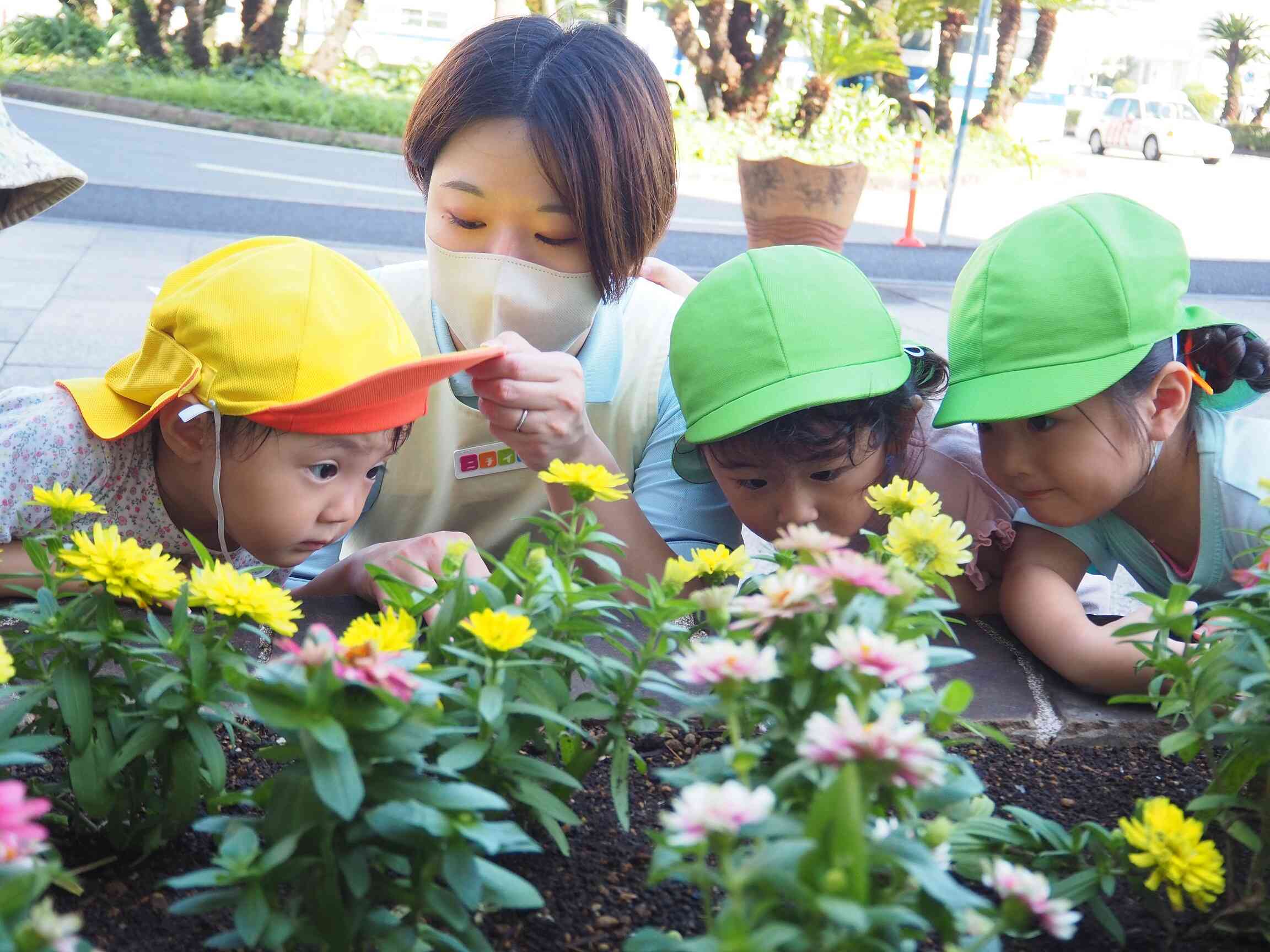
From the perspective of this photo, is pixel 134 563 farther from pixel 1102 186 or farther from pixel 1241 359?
pixel 1102 186

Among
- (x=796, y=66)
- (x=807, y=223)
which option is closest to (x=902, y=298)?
(x=807, y=223)

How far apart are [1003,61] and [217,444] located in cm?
1797

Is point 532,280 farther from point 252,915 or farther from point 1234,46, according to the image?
point 1234,46

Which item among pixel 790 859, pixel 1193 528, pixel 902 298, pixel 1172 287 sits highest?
pixel 1172 287

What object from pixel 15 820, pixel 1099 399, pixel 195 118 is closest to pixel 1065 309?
pixel 1099 399

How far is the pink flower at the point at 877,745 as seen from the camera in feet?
2.36

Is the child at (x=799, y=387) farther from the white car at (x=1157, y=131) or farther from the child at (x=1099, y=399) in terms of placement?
the white car at (x=1157, y=131)

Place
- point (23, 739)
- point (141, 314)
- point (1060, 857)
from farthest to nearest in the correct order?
point (141, 314) < point (1060, 857) < point (23, 739)

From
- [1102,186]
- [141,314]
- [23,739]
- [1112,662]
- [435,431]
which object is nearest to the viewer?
[23,739]

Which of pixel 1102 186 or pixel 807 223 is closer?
pixel 807 223

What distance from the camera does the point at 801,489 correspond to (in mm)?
1782

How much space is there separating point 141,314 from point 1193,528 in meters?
5.06

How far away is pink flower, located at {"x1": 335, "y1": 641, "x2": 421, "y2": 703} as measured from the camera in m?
0.79

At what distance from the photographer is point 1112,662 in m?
1.59
